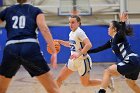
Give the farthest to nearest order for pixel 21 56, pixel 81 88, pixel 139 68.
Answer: pixel 81 88 < pixel 139 68 < pixel 21 56

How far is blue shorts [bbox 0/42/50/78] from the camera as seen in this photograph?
3779 millimetres

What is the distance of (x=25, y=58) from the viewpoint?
3.78 m

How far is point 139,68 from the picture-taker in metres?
5.31

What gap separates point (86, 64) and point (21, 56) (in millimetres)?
2235

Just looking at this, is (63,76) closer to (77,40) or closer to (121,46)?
(77,40)

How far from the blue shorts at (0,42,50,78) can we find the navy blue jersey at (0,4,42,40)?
113 millimetres

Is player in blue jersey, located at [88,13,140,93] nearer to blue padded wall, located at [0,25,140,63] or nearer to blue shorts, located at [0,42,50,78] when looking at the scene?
blue shorts, located at [0,42,50,78]

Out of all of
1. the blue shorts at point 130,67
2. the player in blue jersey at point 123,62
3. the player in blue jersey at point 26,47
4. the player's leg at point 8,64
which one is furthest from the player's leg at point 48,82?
the blue shorts at point 130,67

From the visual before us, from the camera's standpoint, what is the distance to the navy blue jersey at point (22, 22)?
12.7 feet

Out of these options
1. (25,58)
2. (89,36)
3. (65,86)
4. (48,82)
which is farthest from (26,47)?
(89,36)

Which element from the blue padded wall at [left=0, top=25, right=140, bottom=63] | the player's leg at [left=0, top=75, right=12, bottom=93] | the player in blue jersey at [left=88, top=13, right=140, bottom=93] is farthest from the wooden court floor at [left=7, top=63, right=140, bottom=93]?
the blue padded wall at [left=0, top=25, right=140, bottom=63]

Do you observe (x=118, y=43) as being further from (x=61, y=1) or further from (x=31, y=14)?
(x=61, y=1)

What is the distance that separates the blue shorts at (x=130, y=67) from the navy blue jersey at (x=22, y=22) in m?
1.82

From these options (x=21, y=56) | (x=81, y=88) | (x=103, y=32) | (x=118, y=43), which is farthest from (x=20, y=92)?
(x=103, y=32)
